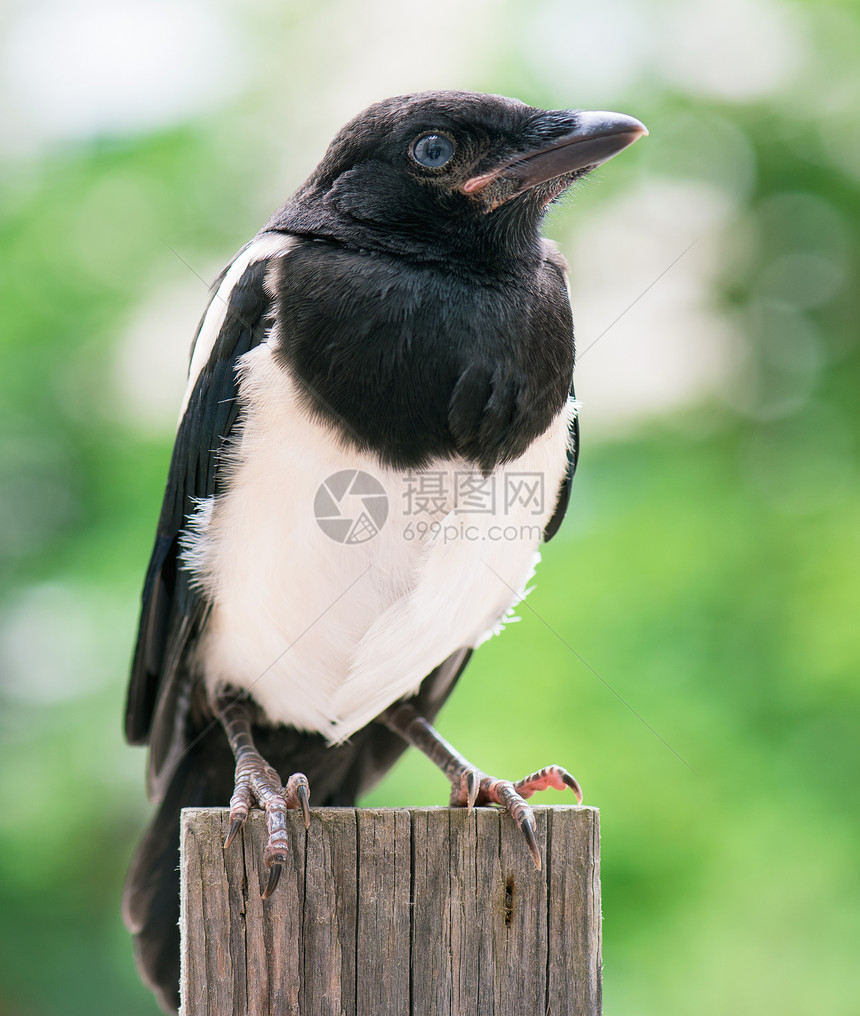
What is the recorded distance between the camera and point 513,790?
2.02m

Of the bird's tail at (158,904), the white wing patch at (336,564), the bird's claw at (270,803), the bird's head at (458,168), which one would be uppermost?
the bird's head at (458,168)

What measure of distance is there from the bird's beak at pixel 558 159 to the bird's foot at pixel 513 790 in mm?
1377

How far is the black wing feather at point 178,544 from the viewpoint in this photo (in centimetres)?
243

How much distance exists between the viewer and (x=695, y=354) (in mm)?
5008

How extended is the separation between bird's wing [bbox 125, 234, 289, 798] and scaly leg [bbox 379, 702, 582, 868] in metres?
0.65

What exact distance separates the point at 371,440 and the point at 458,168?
→ 754 millimetres

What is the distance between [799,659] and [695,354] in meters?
1.66

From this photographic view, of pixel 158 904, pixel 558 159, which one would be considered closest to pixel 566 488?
pixel 558 159

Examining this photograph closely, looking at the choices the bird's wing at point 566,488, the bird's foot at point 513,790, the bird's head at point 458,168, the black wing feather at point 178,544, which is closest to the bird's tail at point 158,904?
the black wing feather at point 178,544

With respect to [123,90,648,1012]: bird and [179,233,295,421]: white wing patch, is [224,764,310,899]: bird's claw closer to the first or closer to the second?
[123,90,648,1012]: bird

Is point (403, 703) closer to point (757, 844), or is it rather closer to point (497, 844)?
point (497, 844)

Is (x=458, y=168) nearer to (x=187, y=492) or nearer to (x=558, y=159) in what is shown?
(x=558, y=159)

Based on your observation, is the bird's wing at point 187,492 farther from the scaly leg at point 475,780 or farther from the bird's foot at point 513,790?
the bird's foot at point 513,790

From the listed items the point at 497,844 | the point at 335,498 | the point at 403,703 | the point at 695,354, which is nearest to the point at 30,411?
the point at 403,703
